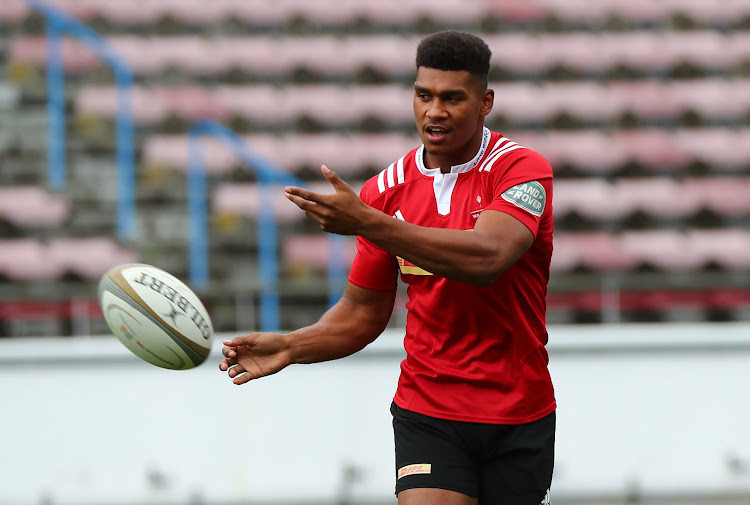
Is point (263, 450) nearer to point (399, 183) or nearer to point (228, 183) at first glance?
point (399, 183)

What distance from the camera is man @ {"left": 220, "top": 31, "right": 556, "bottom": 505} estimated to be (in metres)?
2.50

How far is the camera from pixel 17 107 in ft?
27.9

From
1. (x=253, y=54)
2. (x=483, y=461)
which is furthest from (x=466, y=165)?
(x=253, y=54)

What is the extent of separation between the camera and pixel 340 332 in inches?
112

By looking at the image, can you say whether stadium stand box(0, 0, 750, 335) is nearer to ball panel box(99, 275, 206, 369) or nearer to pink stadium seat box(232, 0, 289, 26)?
pink stadium seat box(232, 0, 289, 26)

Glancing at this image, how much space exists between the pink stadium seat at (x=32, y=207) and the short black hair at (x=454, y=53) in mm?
5853

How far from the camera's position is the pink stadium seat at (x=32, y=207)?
782 cm

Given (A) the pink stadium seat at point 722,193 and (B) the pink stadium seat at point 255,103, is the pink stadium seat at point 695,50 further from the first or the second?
(B) the pink stadium seat at point 255,103

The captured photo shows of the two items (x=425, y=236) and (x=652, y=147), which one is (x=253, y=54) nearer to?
(x=652, y=147)

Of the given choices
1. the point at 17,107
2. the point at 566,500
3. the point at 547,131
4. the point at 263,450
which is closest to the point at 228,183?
the point at 17,107

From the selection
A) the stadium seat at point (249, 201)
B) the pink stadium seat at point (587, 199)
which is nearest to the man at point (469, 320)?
the stadium seat at point (249, 201)

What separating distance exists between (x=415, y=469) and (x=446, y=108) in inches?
38.7

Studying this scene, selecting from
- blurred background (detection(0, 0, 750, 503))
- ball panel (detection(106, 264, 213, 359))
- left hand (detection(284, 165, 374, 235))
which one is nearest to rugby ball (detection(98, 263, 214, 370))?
ball panel (detection(106, 264, 213, 359))

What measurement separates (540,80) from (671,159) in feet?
5.36
